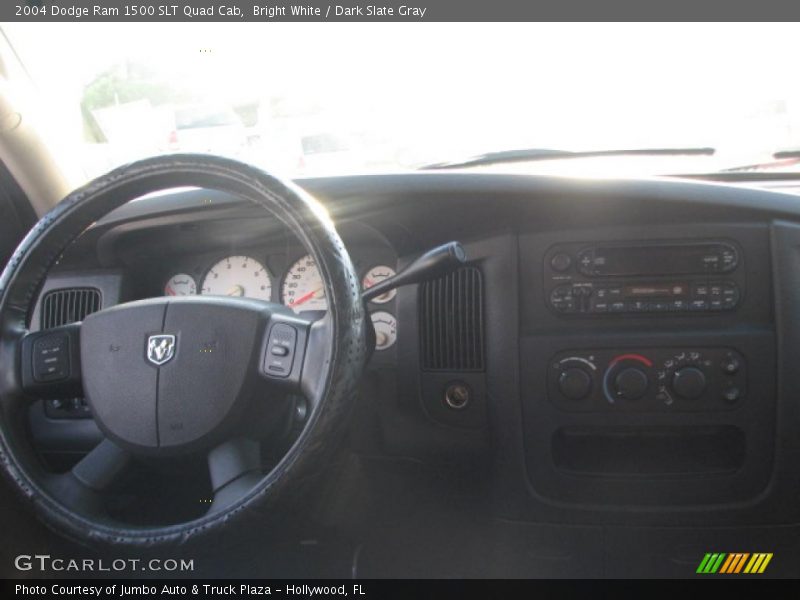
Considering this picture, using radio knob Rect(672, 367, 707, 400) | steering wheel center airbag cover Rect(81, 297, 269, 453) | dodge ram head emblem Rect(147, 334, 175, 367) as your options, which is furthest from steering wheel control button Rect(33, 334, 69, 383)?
radio knob Rect(672, 367, 707, 400)

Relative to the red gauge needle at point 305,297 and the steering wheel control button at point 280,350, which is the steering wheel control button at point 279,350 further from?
the red gauge needle at point 305,297

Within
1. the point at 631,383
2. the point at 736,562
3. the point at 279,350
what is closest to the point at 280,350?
the point at 279,350

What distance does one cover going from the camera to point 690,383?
2068mm

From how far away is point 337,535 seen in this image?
2268 millimetres

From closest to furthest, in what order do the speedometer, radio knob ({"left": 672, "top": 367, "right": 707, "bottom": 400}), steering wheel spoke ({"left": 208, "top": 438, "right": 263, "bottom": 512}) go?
1. steering wheel spoke ({"left": 208, "top": 438, "right": 263, "bottom": 512})
2. radio knob ({"left": 672, "top": 367, "right": 707, "bottom": 400})
3. the speedometer

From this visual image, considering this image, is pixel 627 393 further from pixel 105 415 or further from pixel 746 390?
pixel 105 415

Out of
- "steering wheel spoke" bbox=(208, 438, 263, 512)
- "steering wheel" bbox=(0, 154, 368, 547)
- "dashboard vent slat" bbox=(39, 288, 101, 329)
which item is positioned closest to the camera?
"steering wheel" bbox=(0, 154, 368, 547)

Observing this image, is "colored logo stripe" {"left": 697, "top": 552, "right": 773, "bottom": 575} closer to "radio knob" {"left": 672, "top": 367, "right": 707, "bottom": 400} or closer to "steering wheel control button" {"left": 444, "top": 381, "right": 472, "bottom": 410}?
"radio knob" {"left": 672, "top": 367, "right": 707, "bottom": 400}

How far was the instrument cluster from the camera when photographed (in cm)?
230

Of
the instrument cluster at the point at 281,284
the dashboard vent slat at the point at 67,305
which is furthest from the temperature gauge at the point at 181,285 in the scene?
the dashboard vent slat at the point at 67,305

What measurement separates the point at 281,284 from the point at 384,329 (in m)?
0.32

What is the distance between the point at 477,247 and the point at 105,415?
1.02 metres

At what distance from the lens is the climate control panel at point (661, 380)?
6.82ft

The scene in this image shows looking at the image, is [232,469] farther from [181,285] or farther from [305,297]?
[181,285]
